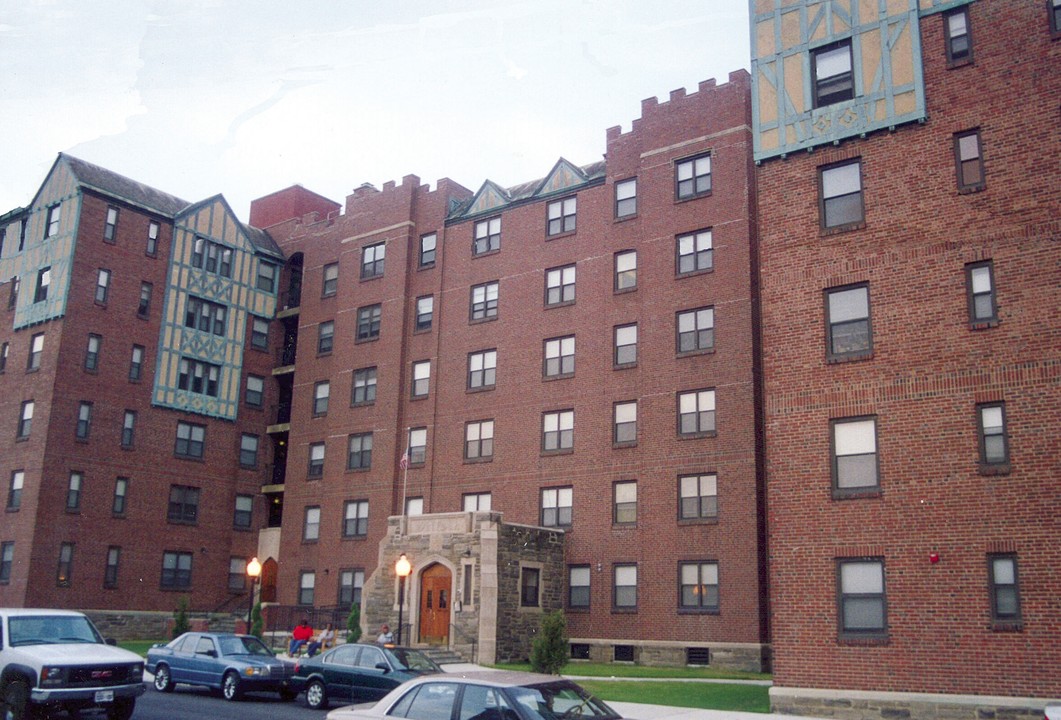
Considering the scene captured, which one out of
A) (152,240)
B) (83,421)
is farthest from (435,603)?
(152,240)

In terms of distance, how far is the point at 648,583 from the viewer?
37.2 m

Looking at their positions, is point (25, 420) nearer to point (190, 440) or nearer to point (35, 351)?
point (35, 351)

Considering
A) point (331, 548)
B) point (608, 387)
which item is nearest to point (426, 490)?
point (331, 548)

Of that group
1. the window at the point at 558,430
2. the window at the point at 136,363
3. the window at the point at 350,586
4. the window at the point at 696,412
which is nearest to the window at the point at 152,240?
the window at the point at 136,363

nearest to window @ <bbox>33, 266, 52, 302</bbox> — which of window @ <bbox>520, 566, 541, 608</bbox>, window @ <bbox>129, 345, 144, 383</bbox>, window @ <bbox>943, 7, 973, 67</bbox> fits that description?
window @ <bbox>129, 345, 144, 383</bbox>

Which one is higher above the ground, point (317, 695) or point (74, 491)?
point (74, 491)

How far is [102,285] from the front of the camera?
157 ft

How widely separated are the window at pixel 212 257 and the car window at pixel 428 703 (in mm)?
43925

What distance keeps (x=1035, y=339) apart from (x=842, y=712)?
30.9 ft

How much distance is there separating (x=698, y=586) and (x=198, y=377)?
29.2m

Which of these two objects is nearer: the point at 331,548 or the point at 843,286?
the point at 843,286

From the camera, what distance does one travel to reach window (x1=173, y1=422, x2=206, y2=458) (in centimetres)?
5034

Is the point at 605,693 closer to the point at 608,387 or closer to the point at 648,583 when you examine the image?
the point at 648,583

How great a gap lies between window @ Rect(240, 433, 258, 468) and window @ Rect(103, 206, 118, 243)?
12342mm
